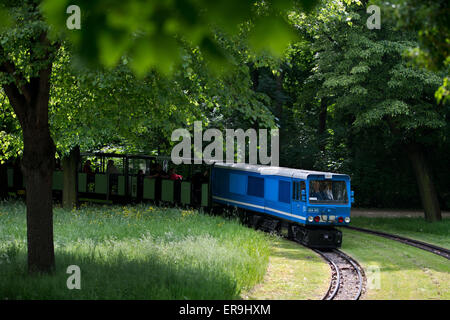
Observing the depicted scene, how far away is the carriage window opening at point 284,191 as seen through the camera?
65.1 feet

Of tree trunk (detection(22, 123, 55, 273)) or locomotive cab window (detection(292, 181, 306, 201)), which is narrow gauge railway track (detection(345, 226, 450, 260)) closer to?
locomotive cab window (detection(292, 181, 306, 201))

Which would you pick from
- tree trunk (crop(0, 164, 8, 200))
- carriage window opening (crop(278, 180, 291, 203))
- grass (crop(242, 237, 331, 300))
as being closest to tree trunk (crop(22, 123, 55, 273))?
grass (crop(242, 237, 331, 300))

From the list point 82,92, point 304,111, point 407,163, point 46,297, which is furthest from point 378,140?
point 46,297

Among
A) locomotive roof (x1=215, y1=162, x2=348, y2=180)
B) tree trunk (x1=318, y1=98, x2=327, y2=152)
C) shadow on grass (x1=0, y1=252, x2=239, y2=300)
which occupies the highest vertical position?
tree trunk (x1=318, y1=98, x2=327, y2=152)

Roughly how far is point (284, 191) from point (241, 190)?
328 cm

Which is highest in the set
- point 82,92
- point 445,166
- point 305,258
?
point 82,92

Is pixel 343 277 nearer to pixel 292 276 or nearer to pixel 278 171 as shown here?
pixel 292 276

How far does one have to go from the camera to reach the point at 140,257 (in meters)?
12.3

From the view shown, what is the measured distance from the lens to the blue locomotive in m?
18.8

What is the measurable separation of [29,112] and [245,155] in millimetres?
18453

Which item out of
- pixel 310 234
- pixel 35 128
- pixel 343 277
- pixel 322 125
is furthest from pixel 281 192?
pixel 322 125

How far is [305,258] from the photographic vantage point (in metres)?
16.8

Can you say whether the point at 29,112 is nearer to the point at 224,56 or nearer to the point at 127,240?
the point at 127,240

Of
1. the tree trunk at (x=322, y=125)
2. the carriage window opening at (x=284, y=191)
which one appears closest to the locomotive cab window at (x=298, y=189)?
the carriage window opening at (x=284, y=191)
